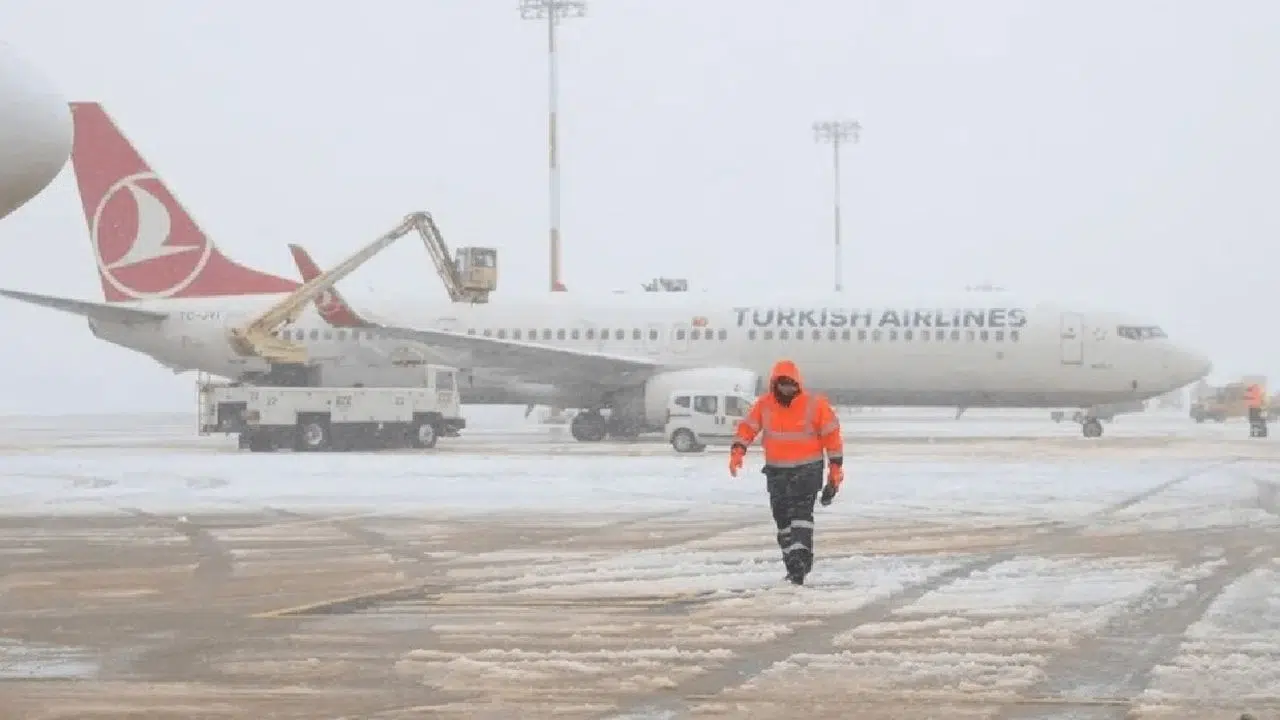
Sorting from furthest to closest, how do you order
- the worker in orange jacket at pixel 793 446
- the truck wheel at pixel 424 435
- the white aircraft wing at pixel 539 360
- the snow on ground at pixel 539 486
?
the white aircraft wing at pixel 539 360
the truck wheel at pixel 424 435
the snow on ground at pixel 539 486
the worker in orange jacket at pixel 793 446

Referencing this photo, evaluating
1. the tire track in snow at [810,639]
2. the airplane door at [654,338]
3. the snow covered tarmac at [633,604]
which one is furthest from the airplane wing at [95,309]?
the tire track in snow at [810,639]

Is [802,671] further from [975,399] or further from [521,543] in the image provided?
[975,399]

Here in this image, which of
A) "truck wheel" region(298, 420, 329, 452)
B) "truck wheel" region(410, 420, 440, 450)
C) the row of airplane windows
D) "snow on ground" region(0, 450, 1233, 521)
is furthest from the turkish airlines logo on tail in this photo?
"snow on ground" region(0, 450, 1233, 521)

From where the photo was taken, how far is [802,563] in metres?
12.6

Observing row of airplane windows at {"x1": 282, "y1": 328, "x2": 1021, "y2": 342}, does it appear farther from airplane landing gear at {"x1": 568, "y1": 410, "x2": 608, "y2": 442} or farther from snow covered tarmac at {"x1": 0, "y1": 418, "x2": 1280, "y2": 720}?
snow covered tarmac at {"x1": 0, "y1": 418, "x2": 1280, "y2": 720}

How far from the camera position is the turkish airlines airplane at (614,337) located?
4225 centimetres

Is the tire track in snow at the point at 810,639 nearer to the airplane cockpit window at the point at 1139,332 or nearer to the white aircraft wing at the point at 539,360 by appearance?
the white aircraft wing at the point at 539,360

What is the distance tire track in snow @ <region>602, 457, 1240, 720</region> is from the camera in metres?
7.79

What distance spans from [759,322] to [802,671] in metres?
35.3

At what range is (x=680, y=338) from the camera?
44156 millimetres

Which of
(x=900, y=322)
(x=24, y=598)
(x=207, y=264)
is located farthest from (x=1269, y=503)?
(x=207, y=264)

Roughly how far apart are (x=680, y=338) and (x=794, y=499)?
31.0 m

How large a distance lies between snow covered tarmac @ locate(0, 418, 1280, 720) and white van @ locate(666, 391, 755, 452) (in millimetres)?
13896

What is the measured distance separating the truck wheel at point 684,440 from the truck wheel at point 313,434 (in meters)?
7.91
